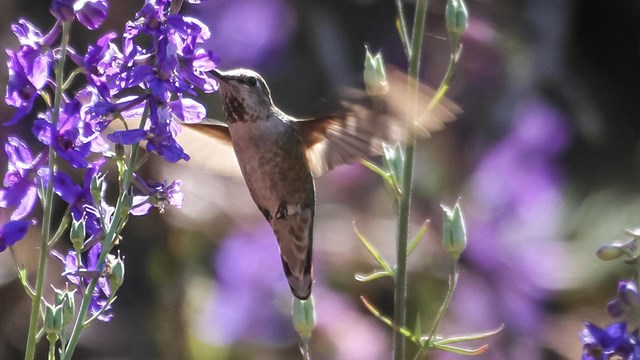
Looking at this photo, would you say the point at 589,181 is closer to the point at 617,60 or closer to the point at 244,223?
the point at 617,60

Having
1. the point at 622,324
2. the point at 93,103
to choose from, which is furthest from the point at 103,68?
the point at 622,324

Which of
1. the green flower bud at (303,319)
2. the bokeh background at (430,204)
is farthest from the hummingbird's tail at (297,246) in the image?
the bokeh background at (430,204)

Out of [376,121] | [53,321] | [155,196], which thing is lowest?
[53,321]

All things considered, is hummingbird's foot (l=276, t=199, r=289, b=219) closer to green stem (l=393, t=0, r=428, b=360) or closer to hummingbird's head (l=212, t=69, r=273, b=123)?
hummingbird's head (l=212, t=69, r=273, b=123)

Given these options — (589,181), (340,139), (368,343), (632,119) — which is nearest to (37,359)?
(368,343)

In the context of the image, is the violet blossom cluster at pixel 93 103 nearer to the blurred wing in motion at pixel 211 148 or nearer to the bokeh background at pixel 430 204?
the blurred wing in motion at pixel 211 148

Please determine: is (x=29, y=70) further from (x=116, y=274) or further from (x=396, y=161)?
(x=396, y=161)

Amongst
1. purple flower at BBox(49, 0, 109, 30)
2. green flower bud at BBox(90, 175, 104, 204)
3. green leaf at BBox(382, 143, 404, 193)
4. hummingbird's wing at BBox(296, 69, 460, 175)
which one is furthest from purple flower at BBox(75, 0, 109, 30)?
green leaf at BBox(382, 143, 404, 193)
